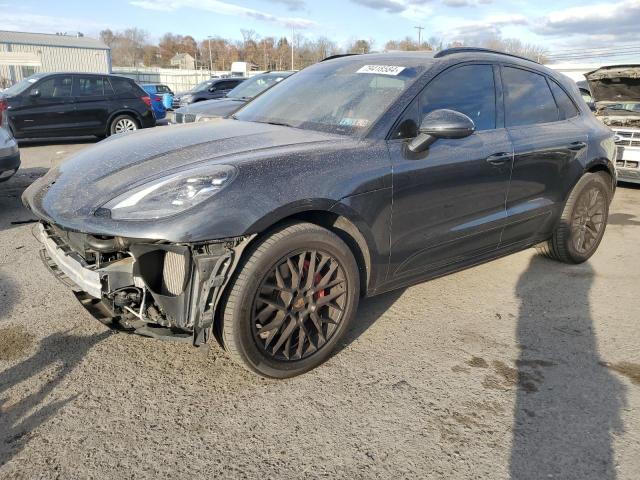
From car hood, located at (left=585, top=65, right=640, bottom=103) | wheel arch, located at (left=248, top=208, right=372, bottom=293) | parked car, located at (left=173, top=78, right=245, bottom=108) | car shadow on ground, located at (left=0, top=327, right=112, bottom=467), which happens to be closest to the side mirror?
wheel arch, located at (left=248, top=208, right=372, bottom=293)

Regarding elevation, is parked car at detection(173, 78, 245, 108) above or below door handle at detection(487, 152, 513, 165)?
above

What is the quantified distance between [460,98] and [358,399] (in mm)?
2062

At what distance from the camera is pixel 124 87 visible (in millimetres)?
11984

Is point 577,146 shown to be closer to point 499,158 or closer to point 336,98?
point 499,158

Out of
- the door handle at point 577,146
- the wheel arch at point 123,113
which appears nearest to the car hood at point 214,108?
the wheel arch at point 123,113

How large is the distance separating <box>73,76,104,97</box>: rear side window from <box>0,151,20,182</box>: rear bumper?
616 cm

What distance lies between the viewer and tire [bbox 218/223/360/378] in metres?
2.48

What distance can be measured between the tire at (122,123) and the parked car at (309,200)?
29.5 feet

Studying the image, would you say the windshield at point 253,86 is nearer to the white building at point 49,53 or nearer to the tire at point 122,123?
the tire at point 122,123

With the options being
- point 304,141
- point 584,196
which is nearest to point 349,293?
point 304,141

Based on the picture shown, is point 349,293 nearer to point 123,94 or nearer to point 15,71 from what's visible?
point 123,94

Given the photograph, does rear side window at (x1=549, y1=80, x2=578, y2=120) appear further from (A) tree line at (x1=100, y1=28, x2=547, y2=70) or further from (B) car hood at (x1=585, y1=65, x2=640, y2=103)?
(A) tree line at (x1=100, y1=28, x2=547, y2=70)

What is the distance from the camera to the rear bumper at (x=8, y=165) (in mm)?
5648

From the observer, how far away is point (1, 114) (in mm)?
6496
